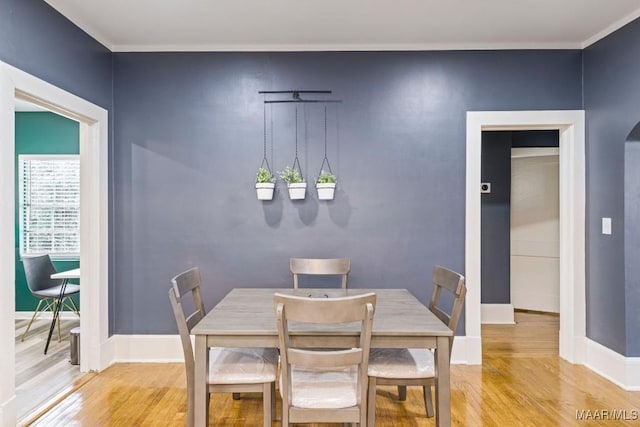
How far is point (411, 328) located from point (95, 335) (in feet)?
8.27

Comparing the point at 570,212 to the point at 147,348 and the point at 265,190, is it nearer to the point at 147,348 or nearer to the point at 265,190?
the point at 265,190

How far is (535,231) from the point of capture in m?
4.88

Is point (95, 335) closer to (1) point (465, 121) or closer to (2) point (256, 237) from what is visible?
(2) point (256, 237)

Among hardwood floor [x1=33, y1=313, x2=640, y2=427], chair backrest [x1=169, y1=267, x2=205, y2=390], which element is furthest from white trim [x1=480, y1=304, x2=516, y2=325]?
chair backrest [x1=169, y1=267, x2=205, y2=390]

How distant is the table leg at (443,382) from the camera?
6.20ft

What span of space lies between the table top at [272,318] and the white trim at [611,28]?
2492 mm

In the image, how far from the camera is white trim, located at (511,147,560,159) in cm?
471

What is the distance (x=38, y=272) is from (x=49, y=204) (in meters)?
1.24

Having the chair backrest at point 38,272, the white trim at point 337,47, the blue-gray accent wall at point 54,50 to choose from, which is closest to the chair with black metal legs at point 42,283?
the chair backrest at point 38,272

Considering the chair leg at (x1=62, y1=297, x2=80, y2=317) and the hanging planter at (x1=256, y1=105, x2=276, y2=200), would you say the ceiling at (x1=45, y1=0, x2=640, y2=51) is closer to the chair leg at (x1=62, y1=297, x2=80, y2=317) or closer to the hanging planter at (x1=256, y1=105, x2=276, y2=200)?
the hanging planter at (x1=256, y1=105, x2=276, y2=200)

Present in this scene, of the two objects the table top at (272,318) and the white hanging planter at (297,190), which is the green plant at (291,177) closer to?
the white hanging planter at (297,190)

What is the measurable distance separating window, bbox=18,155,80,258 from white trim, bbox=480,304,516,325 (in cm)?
481

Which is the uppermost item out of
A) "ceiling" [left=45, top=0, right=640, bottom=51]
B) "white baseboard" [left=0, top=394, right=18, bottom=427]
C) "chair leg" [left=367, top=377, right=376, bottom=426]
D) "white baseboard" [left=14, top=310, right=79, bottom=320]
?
"ceiling" [left=45, top=0, right=640, bottom=51]

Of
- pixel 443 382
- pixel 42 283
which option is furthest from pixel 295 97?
pixel 42 283
